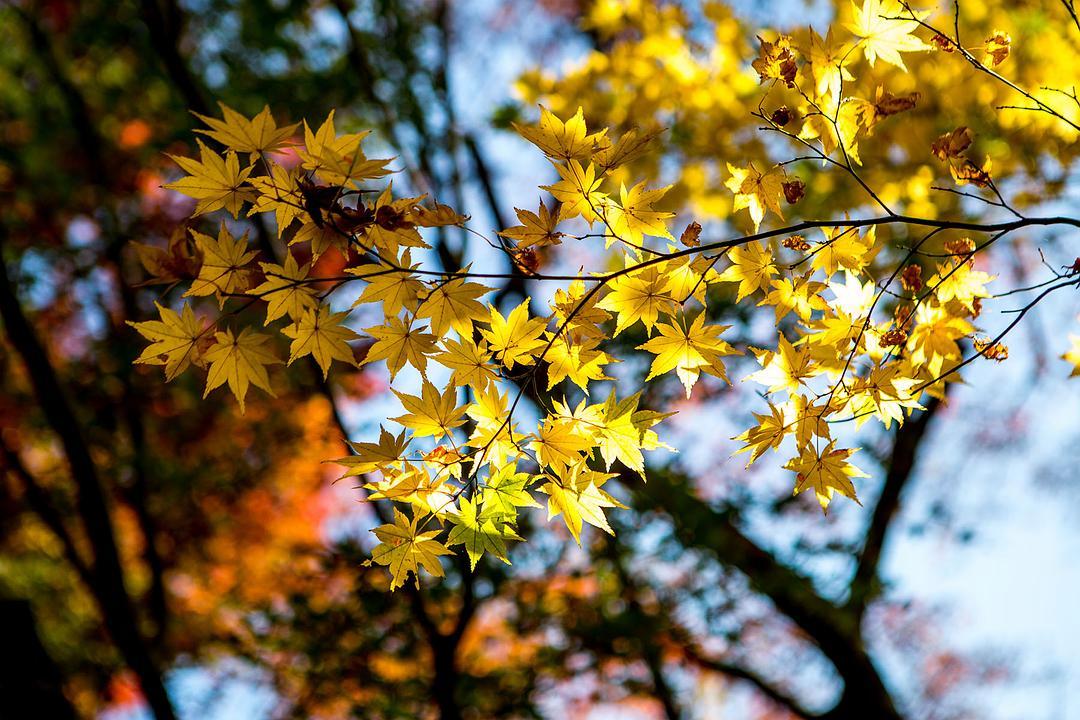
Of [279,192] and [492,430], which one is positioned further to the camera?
[492,430]

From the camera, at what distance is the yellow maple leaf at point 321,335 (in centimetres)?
126

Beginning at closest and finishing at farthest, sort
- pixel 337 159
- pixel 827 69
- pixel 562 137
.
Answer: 1. pixel 337 159
2. pixel 562 137
3. pixel 827 69

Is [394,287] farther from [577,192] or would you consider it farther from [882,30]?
[882,30]

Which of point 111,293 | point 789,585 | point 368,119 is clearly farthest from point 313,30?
point 789,585

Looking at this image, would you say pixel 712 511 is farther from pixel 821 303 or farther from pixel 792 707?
pixel 821 303

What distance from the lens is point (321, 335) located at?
128 centimetres

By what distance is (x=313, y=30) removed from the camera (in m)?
5.48

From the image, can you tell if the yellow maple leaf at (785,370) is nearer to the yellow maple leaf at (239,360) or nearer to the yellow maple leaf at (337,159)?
the yellow maple leaf at (337,159)

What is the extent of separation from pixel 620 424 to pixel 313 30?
509 centimetres

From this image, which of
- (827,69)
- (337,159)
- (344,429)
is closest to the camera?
(337,159)

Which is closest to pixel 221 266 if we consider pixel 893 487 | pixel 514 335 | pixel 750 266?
pixel 514 335

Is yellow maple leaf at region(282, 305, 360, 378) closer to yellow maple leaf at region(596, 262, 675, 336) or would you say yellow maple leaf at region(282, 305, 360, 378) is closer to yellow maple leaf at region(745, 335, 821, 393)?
yellow maple leaf at region(596, 262, 675, 336)


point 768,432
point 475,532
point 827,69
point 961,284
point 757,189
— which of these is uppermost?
point 827,69

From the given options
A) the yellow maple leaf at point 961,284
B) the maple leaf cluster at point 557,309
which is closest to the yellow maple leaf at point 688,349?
the maple leaf cluster at point 557,309
